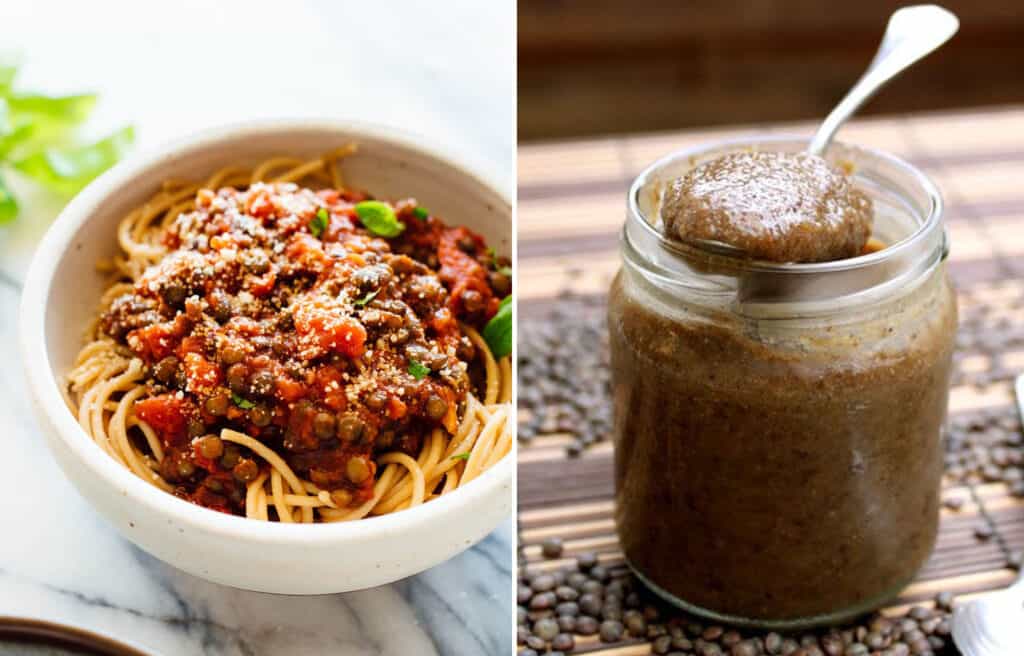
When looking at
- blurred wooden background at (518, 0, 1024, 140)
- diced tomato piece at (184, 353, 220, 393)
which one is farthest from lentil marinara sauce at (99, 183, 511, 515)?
blurred wooden background at (518, 0, 1024, 140)

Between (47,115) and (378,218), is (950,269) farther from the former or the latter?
(47,115)

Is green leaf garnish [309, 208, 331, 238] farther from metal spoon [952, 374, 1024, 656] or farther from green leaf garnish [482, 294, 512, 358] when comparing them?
metal spoon [952, 374, 1024, 656]

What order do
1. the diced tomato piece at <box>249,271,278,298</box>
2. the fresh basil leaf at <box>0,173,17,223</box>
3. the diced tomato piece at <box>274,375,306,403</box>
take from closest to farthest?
the diced tomato piece at <box>274,375,306,403</box> < the diced tomato piece at <box>249,271,278,298</box> < the fresh basil leaf at <box>0,173,17,223</box>

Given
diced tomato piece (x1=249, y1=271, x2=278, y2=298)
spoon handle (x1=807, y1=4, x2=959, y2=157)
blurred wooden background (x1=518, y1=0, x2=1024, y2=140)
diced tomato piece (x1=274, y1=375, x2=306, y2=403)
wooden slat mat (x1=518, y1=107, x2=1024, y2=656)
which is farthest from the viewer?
blurred wooden background (x1=518, y1=0, x2=1024, y2=140)

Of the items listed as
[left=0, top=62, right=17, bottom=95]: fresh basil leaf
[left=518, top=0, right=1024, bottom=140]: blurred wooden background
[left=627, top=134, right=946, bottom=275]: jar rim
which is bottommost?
[left=518, top=0, right=1024, bottom=140]: blurred wooden background

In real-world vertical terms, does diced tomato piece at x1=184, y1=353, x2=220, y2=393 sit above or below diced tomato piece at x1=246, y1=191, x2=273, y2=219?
below

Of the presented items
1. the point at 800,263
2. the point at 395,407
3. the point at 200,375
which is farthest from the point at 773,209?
the point at 200,375
